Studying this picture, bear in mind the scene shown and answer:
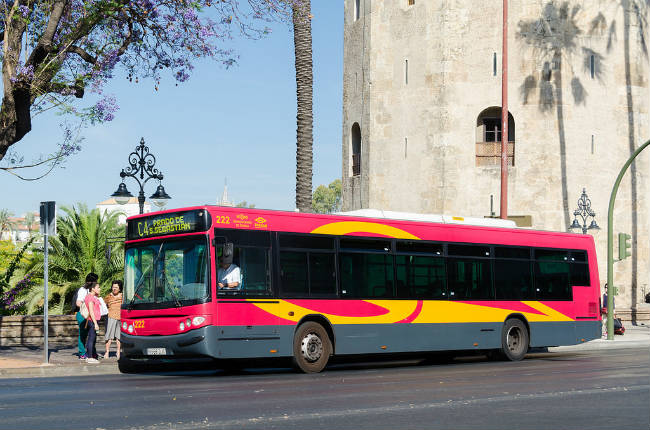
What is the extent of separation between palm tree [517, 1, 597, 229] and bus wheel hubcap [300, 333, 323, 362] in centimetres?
2412

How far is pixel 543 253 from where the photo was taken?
22031 mm

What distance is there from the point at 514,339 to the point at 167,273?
884 cm

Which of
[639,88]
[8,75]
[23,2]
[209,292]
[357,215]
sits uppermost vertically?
[639,88]

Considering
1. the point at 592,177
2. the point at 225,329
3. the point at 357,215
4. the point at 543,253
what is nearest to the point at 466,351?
the point at 543,253

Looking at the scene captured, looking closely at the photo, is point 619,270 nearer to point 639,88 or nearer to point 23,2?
→ point 639,88

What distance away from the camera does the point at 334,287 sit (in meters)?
17.6

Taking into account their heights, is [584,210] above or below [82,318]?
above

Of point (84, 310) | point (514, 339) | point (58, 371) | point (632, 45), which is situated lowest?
point (58, 371)

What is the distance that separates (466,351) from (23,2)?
39.6 feet

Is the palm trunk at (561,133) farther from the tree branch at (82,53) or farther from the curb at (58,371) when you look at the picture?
the curb at (58,371)

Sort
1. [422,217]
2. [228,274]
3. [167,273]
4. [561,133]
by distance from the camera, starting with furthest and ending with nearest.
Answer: [561,133] < [422,217] < [167,273] < [228,274]

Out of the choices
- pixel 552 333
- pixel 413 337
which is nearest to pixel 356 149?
pixel 552 333

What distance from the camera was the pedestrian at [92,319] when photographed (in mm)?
18531

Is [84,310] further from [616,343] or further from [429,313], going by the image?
[616,343]
